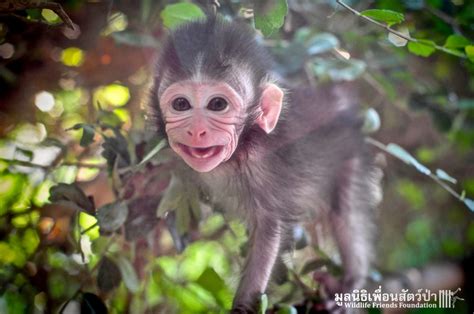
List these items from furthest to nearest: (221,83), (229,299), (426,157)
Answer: (426,157), (229,299), (221,83)

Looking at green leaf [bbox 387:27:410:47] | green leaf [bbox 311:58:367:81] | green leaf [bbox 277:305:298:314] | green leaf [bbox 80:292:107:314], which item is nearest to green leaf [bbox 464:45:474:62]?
green leaf [bbox 387:27:410:47]

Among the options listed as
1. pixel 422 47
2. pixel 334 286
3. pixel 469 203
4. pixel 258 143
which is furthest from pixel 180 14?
pixel 469 203

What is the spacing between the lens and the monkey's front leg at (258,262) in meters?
1.00

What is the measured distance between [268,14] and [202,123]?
208 mm

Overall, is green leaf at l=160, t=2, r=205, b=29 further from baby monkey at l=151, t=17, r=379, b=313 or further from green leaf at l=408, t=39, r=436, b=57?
green leaf at l=408, t=39, r=436, b=57

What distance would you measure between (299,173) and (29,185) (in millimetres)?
500

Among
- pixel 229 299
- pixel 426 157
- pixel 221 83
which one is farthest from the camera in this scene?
pixel 426 157

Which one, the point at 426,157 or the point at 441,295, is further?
the point at 426,157

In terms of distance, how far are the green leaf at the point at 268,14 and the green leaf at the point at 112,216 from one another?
0.40 meters

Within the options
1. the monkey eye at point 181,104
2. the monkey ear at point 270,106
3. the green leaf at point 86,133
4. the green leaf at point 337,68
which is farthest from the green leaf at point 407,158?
the green leaf at point 86,133

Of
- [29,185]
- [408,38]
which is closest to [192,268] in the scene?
[29,185]

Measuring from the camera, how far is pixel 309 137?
3.63 feet

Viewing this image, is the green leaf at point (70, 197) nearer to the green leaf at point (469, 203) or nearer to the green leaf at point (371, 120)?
the green leaf at point (371, 120)

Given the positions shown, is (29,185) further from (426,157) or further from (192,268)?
(426,157)
